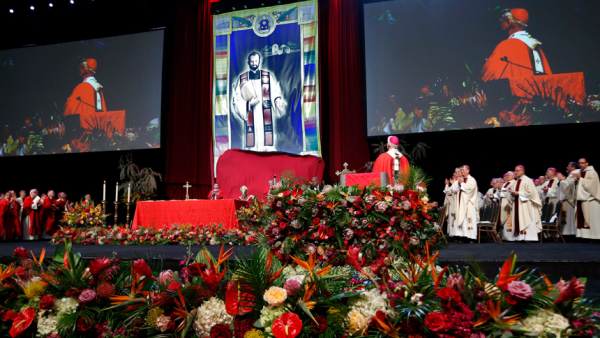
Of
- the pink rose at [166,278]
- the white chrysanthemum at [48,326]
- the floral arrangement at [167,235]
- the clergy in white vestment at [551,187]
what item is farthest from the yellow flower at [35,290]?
the clergy in white vestment at [551,187]

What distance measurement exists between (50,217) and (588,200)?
11151mm

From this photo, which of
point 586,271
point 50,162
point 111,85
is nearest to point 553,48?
point 586,271

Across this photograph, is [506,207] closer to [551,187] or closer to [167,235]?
[551,187]

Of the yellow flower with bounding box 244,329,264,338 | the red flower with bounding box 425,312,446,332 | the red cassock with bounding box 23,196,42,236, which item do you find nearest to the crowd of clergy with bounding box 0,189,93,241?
the red cassock with bounding box 23,196,42,236

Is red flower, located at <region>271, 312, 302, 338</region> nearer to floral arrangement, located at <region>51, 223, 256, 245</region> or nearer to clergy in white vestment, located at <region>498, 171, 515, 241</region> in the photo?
floral arrangement, located at <region>51, 223, 256, 245</region>

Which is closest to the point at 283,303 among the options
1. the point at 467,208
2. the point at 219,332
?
the point at 219,332

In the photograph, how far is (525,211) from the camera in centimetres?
751

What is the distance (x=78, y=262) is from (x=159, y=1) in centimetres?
1053

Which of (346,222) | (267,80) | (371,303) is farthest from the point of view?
(267,80)

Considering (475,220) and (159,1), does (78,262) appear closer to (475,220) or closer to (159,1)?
(475,220)

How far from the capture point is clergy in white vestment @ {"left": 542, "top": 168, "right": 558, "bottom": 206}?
315 inches

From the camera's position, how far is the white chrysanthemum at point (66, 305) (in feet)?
4.96

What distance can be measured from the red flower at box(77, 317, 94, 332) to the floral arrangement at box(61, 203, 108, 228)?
665cm

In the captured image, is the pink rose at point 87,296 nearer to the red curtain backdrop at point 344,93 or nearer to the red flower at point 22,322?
the red flower at point 22,322
